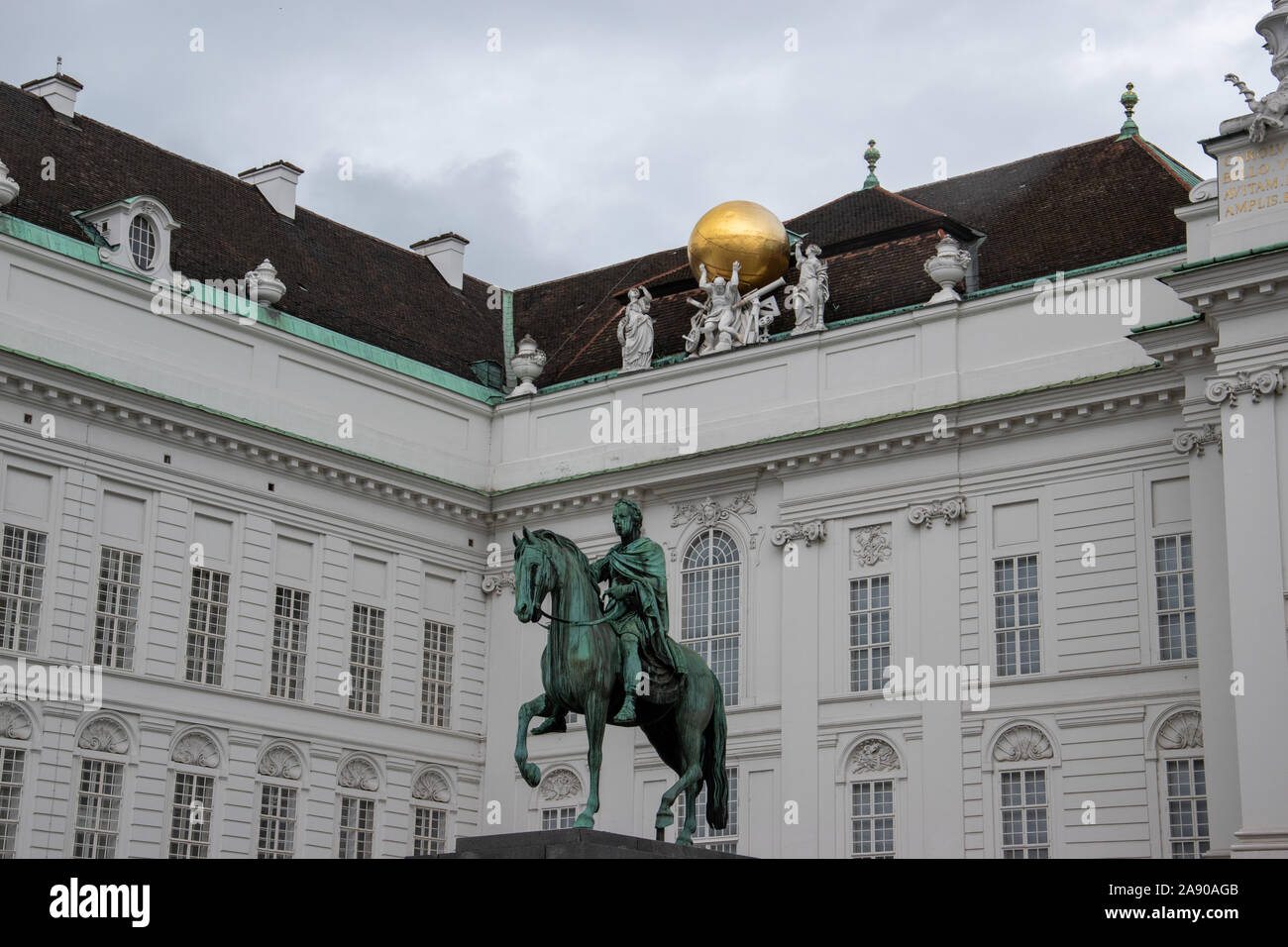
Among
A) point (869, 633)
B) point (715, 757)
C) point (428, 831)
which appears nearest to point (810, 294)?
point (869, 633)

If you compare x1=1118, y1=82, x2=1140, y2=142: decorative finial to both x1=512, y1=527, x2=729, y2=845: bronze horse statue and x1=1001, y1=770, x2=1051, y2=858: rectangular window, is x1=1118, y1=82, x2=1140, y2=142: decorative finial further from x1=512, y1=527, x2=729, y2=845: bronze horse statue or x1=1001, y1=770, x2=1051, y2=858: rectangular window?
x1=512, y1=527, x2=729, y2=845: bronze horse statue

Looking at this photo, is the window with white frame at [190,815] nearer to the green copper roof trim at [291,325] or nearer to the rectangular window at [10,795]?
the rectangular window at [10,795]

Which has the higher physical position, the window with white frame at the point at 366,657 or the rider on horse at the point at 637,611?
the window with white frame at the point at 366,657

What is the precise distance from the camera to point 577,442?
38781 millimetres

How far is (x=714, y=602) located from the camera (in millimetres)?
36281

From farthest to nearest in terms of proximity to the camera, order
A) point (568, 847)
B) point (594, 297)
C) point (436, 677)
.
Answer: point (594, 297)
point (436, 677)
point (568, 847)

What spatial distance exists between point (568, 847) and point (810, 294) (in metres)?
20.0

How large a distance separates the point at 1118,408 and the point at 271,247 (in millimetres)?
17064

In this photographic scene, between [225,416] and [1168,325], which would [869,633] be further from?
[225,416]

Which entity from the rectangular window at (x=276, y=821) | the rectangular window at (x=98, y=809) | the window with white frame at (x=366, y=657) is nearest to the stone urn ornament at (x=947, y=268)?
the window with white frame at (x=366, y=657)

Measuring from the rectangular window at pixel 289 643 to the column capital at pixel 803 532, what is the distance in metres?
8.52

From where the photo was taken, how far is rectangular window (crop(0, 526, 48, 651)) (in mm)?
31219

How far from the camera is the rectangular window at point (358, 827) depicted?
3572 cm

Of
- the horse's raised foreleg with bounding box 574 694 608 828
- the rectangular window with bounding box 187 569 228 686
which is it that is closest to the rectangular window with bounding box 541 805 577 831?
the rectangular window with bounding box 187 569 228 686
